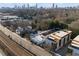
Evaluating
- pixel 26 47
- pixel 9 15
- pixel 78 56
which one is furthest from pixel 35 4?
pixel 78 56

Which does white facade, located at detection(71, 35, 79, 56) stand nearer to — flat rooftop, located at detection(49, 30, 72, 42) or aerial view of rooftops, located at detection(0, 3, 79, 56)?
aerial view of rooftops, located at detection(0, 3, 79, 56)

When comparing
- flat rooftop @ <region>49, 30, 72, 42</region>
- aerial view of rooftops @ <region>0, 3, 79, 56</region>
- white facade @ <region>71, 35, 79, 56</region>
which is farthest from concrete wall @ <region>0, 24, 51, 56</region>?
white facade @ <region>71, 35, 79, 56</region>

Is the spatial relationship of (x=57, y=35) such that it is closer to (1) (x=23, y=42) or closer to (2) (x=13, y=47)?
(1) (x=23, y=42)

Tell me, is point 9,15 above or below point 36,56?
above

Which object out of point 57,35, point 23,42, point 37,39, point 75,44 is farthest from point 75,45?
point 23,42

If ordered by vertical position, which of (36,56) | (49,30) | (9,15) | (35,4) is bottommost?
(36,56)

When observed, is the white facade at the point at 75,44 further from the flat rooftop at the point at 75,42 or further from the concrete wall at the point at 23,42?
the concrete wall at the point at 23,42

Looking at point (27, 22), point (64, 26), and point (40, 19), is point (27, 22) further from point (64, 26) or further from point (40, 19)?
point (64, 26)
